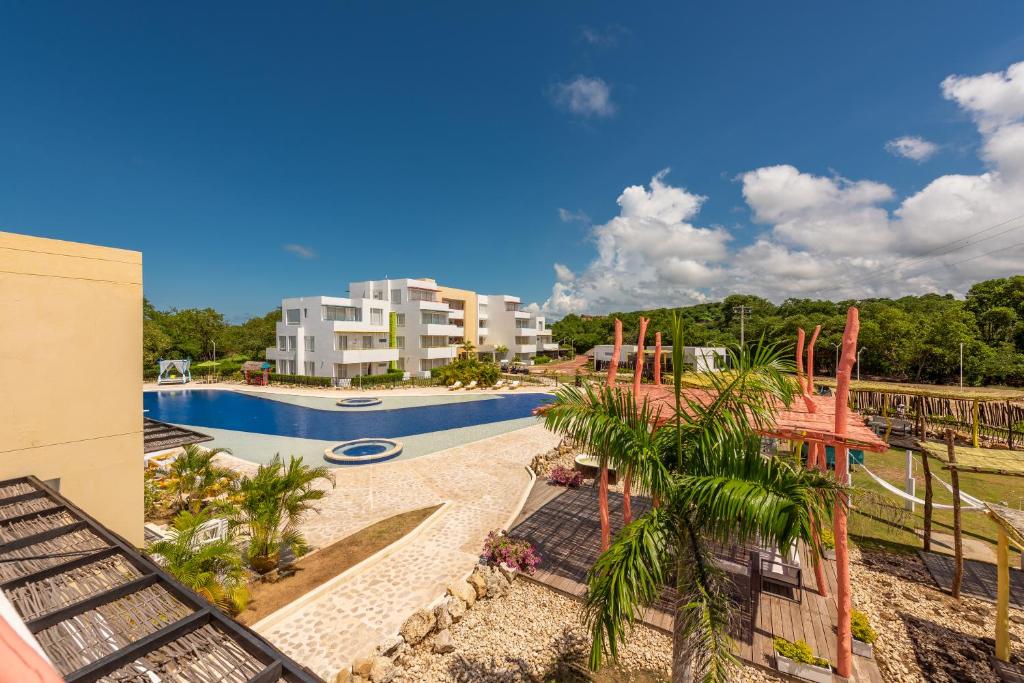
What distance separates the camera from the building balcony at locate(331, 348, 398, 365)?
3619 centimetres

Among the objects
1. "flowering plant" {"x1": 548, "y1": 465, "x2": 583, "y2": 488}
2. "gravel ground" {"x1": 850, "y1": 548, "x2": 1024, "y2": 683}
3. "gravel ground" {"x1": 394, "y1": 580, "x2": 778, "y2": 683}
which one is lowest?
"gravel ground" {"x1": 850, "y1": 548, "x2": 1024, "y2": 683}

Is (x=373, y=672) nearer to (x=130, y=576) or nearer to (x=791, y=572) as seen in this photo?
(x=130, y=576)

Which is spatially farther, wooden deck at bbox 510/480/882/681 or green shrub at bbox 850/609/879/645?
wooden deck at bbox 510/480/882/681

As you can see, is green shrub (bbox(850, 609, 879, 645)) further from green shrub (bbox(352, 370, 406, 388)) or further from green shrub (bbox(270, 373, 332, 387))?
green shrub (bbox(270, 373, 332, 387))

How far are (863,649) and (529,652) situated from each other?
5.08 meters

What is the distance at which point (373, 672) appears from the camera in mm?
6070

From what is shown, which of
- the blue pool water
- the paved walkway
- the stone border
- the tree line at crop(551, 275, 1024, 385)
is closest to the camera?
the paved walkway

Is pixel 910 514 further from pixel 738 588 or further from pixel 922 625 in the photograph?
pixel 738 588

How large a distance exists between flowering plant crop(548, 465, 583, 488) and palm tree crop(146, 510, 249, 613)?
8472 millimetres

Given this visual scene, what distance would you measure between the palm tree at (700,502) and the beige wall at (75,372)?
7.42 m

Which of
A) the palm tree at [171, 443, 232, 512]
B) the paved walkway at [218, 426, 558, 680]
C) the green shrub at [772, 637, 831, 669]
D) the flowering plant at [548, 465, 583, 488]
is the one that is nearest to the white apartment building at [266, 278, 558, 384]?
the paved walkway at [218, 426, 558, 680]

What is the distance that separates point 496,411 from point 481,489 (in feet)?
49.5

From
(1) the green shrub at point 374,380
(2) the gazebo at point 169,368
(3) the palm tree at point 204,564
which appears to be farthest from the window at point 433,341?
(3) the palm tree at point 204,564

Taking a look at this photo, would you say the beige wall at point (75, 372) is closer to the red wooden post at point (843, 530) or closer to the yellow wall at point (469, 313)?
the red wooden post at point (843, 530)
